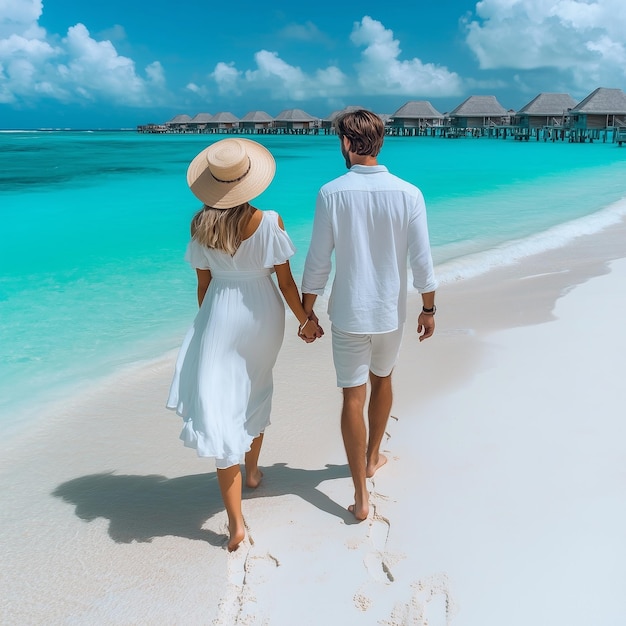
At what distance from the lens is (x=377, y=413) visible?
2484mm

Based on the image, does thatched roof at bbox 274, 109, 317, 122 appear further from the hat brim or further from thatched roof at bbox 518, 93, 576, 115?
the hat brim

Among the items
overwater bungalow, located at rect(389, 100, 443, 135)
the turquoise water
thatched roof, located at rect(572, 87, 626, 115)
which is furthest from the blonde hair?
overwater bungalow, located at rect(389, 100, 443, 135)

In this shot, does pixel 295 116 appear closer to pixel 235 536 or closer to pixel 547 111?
pixel 547 111

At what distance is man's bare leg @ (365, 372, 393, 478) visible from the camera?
8.00ft

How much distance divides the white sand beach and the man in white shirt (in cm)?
31

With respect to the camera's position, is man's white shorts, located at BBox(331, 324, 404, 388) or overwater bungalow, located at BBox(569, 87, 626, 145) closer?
man's white shorts, located at BBox(331, 324, 404, 388)

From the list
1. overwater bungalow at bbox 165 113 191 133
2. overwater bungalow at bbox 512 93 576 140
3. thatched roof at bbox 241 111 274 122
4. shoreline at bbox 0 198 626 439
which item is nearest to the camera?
shoreline at bbox 0 198 626 439

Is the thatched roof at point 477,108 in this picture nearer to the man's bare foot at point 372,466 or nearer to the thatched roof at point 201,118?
the thatched roof at point 201,118

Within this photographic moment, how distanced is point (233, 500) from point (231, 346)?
525mm

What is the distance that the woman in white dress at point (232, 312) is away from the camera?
80.1 inches

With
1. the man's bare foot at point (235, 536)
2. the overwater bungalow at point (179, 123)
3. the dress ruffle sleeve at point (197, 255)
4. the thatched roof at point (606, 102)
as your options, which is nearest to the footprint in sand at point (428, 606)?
the man's bare foot at point (235, 536)

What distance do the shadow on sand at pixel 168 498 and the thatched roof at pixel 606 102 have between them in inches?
1809

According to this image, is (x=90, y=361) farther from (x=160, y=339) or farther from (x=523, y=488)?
(x=523, y=488)

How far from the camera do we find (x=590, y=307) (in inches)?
187
